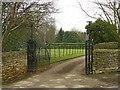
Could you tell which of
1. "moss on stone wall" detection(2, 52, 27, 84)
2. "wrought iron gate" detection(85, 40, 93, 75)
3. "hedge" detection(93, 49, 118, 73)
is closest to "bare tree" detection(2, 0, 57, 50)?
"moss on stone wall" detection(2, 52, 27, 84)

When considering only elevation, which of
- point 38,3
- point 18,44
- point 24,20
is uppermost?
point 38,3

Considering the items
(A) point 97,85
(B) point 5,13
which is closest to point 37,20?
(B) point 5,13

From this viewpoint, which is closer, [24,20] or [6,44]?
[6,44]

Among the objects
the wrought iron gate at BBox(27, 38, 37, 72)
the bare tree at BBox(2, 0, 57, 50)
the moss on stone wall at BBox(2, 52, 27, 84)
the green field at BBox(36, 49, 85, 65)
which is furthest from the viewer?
the green field at BBox(36, 49, 85, 65)

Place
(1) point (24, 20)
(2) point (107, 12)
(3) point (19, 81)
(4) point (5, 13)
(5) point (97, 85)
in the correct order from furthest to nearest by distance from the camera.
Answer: (2) point (107, 12) → (1) point (24, 20) → (4) point (5, 13) → (3) point (19, 81) → (5) point (97, 85)

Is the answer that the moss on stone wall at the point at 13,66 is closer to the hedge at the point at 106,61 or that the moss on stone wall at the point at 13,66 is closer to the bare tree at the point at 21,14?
the bare tree at the point at 21,14

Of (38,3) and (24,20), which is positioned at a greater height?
(38,3)

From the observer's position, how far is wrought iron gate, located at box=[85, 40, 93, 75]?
520 inches

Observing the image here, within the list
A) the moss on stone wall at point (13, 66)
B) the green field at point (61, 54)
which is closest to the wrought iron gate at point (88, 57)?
the moss on stone wall at point (13, 66)

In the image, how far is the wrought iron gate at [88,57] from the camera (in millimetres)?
13203

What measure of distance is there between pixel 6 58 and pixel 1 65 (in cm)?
56

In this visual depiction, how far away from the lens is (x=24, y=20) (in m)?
13.7

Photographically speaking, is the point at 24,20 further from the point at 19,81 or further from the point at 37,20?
the point at 19,81

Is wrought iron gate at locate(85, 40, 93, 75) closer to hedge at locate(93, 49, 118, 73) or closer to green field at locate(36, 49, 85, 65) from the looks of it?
→ hedge at locate(93, 49, 118, 73)
